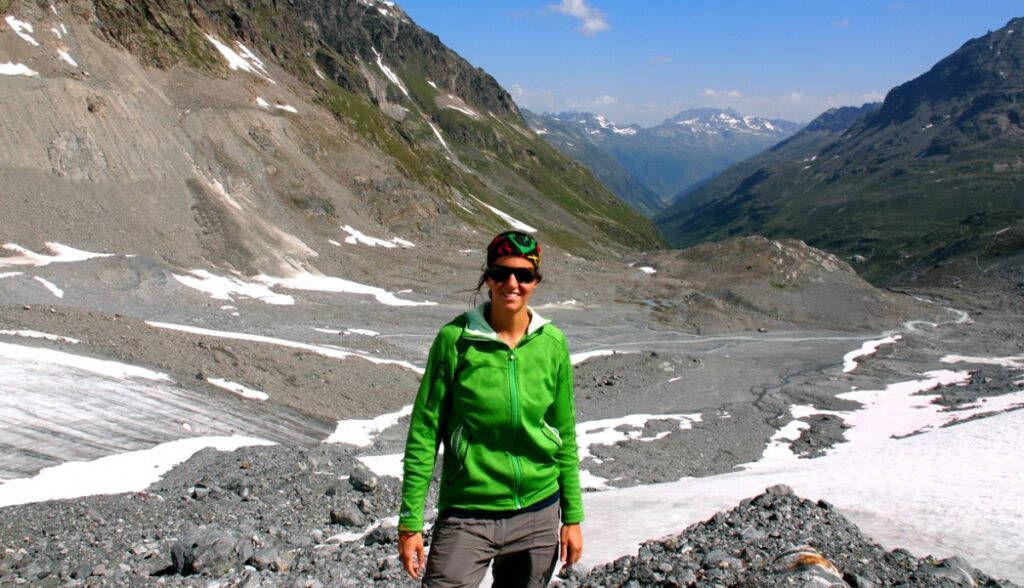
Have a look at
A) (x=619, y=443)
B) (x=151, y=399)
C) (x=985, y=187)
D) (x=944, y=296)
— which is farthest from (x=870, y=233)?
(x=151, y=399)

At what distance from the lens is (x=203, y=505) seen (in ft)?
49.9

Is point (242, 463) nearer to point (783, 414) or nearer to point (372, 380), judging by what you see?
point (372, 380)

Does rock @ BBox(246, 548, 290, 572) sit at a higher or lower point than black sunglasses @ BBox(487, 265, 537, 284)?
lower

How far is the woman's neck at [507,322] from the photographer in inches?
228

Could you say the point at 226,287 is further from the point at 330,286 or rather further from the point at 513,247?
the point at 513,247

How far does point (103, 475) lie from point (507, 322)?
670 inches

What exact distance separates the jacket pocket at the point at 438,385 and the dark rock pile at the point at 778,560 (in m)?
4.34

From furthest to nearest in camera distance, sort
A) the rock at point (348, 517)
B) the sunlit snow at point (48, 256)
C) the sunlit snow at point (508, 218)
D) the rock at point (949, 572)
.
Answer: the sunlit snow at point (508, 218), the sunlit snow at point (48, 256), the rock at point (348, 517), the rock at point (949, 572)

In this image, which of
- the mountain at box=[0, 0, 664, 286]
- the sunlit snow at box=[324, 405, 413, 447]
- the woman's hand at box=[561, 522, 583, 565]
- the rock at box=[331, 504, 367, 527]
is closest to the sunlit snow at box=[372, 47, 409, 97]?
the mountain at box=[0, 0, 664, 286]

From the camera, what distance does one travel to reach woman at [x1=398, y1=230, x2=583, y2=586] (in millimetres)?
5688

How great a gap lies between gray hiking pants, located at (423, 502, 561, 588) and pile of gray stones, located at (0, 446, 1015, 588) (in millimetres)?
2988

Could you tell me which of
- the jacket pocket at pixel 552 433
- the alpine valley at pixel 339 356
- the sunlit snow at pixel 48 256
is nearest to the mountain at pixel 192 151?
the alpine valley at pixel 339 356

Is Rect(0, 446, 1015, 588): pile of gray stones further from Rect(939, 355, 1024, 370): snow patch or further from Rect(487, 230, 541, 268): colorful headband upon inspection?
Rect(939, 355, 1024, 370): snow patch

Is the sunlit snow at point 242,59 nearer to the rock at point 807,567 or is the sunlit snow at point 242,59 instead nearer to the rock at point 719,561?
the rock at point 719,561
